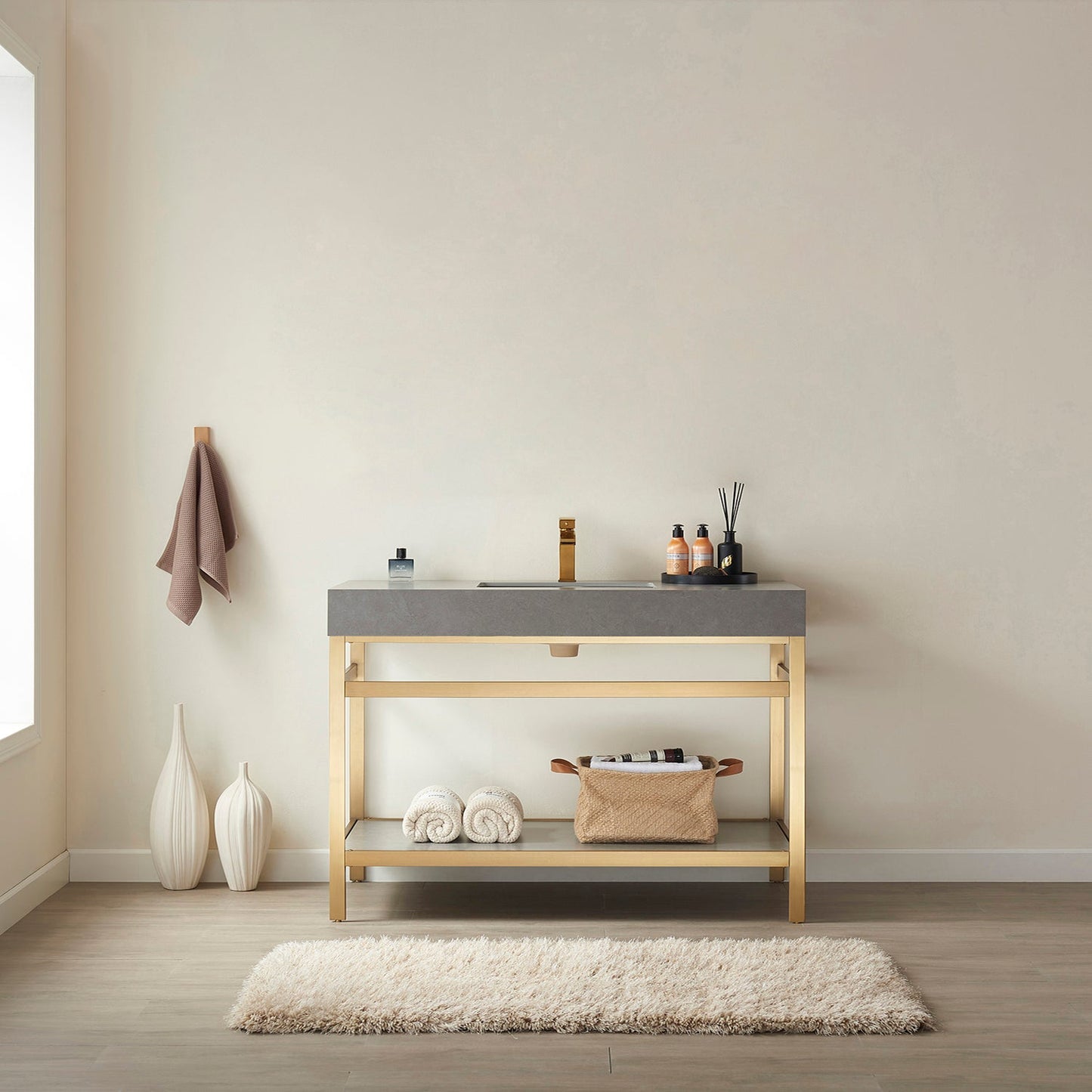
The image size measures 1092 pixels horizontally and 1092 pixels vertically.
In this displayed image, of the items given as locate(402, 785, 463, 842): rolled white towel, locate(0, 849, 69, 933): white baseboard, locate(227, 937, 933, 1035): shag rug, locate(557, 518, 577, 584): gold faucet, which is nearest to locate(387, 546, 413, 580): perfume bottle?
locate(557, 518, 577, 584): gold faucet

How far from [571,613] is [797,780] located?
2.45 feet

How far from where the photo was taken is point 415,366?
10.6 ft

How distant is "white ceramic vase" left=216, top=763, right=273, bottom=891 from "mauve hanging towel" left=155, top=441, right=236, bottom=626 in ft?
1.73

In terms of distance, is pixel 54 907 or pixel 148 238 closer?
pixel 54 907

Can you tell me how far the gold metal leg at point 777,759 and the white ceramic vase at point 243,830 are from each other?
1517 millimetres

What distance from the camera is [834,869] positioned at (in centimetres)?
323

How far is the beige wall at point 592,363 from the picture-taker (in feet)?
10.5

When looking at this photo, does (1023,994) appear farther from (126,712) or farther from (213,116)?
(213,116)

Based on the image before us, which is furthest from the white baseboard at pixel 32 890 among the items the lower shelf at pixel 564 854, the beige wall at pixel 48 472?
the lower shelf at pixel 564 854

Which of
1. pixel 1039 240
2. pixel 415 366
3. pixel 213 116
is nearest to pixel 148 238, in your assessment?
pixel 213 116

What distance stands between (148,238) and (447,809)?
1940 millimetres

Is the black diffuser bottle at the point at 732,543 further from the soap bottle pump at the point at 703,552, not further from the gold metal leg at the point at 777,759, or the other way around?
the gold metal leg at the point at 777,759

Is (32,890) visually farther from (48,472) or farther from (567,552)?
(567,552)

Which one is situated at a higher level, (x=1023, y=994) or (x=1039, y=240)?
(x=1039, y=240)
